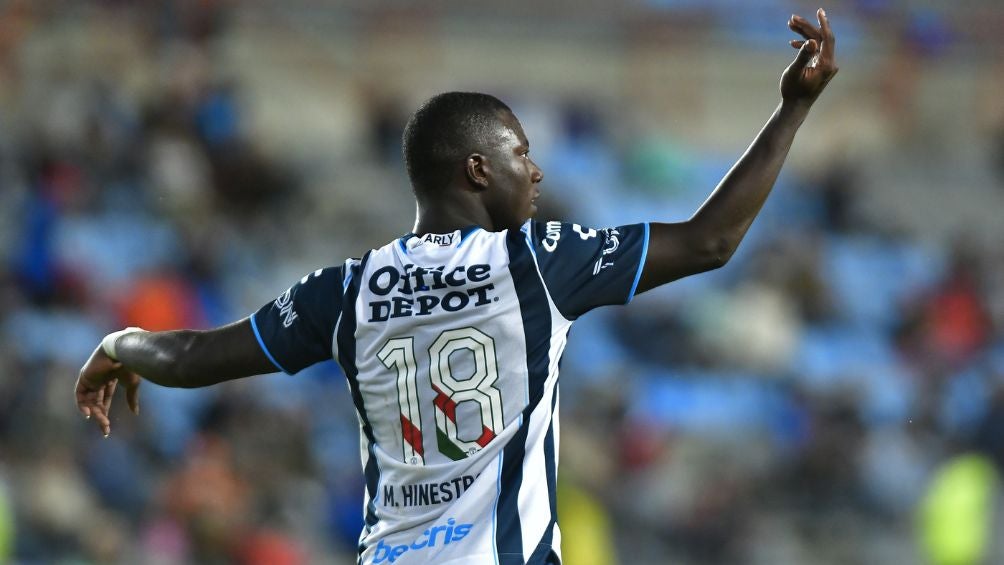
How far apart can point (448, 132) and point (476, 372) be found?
661mm

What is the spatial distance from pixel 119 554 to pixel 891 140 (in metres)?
11.1

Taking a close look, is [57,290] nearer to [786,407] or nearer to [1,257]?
[1,257]

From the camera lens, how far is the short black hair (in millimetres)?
3998

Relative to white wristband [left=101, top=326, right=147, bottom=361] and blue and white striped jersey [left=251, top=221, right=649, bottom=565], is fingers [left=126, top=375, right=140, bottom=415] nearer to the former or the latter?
white wristband [left=101, top=326, right=147, bottom=361]

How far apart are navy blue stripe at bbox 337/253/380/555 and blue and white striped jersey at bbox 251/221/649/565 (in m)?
0.01

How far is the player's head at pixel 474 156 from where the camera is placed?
13.1ft

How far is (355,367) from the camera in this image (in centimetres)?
401

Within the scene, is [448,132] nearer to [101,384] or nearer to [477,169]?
[477,169]

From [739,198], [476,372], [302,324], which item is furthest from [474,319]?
[739,198]

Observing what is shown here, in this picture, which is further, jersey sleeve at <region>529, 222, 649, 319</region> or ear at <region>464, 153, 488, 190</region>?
ear at <region>464, 153, 488, 190</region>

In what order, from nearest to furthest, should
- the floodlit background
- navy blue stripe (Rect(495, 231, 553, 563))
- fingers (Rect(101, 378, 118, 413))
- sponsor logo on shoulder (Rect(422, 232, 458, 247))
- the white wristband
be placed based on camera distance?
navy blue stripe (Rect(495, 231, 553, 563)) → sponsor logo on shoulder (Rect(422, 232, 458, 247)) → the white wristband → fingers (Rect(101, 378, 118, 413)) → the floodlit background

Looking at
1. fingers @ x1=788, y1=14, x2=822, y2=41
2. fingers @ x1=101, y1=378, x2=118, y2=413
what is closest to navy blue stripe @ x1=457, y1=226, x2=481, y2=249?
fingers @ x1=788, y1=14, x2=822, y2=41

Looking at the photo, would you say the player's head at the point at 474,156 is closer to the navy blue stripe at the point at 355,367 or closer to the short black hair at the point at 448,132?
the short black hair at the point at 448,132

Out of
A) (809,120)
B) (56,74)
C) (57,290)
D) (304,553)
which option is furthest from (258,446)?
(809,120)
